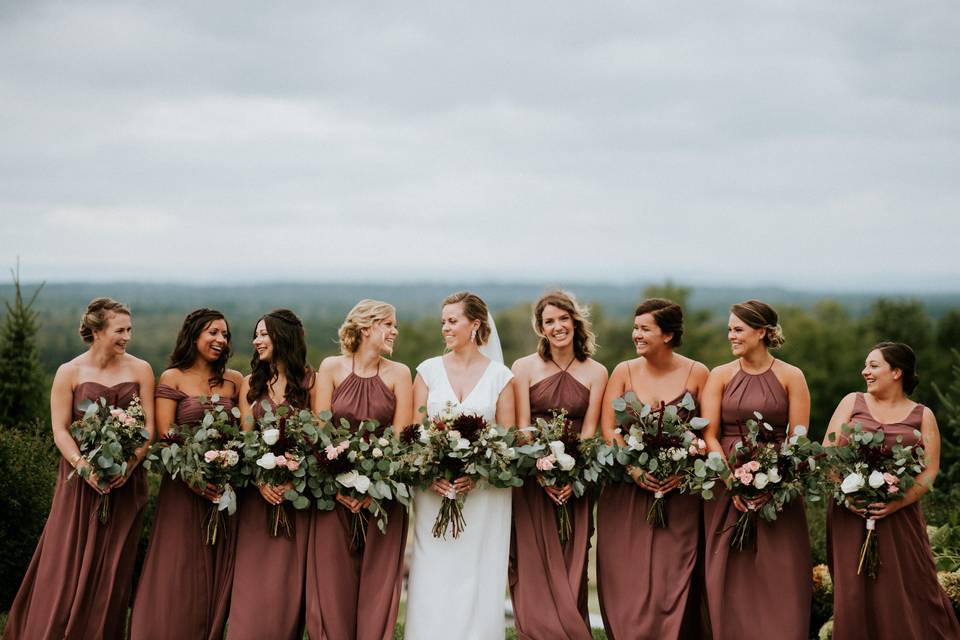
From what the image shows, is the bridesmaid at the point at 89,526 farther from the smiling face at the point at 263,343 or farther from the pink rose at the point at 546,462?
the pink rose at the point at 546,462

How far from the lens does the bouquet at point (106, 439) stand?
7.64 metres

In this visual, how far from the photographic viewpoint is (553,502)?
326 inches

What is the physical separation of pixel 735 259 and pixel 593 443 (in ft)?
439

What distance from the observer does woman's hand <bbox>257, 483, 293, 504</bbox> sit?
772cm

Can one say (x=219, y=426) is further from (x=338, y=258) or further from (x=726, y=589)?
(x=338, y=258)

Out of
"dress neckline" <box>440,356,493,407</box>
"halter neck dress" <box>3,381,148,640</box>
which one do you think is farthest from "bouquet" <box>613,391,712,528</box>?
"halter neck dress" <box>3,381,148,640</box>

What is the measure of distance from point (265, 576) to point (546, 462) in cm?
255

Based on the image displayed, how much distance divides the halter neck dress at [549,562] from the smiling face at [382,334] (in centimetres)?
152

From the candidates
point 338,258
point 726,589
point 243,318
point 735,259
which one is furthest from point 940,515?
point 338,258

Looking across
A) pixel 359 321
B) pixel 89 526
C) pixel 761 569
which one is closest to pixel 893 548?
pixel 761 569

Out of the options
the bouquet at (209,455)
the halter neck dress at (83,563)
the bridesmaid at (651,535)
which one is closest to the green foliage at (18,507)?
the halter neck dress at (83,563)

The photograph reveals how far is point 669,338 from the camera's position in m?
8.41

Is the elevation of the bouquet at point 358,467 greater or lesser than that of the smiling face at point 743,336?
lesser

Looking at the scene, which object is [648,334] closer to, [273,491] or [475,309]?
[475,309]
